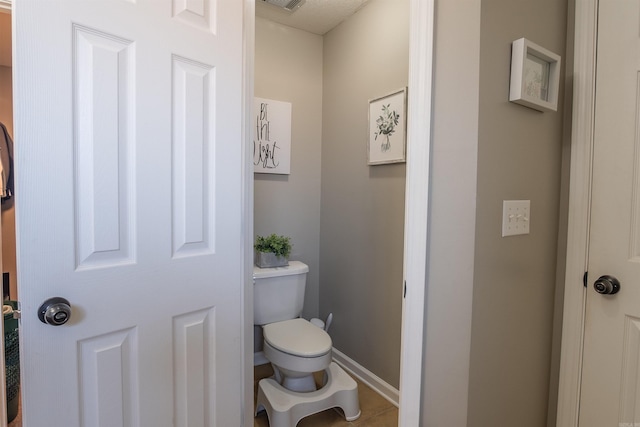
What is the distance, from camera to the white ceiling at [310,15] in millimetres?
2018

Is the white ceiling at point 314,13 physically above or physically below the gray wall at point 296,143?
above

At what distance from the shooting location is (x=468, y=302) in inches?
40.3

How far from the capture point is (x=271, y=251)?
210 centimetres

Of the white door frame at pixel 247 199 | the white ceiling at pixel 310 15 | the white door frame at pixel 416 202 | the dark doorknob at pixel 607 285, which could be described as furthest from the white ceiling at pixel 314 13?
the dark doorknob at pixel 607 285

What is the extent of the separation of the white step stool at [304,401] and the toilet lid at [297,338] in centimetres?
25

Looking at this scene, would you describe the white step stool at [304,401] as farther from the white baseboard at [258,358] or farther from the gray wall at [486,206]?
the gray wall at [486,206]

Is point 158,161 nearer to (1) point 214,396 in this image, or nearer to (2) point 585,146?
(1) point 214,396

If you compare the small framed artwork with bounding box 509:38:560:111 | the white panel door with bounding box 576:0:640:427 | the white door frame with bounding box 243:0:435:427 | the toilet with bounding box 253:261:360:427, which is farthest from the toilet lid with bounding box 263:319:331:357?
the small framed artwork with bounding box 509:38:560:111

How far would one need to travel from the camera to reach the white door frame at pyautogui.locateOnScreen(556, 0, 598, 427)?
120 centimetres

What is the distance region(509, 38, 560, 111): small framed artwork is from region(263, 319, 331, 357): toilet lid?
4.61ft

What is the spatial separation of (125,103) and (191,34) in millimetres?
315

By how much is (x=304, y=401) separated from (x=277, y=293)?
24.6 inches

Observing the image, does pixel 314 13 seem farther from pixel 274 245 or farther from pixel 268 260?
pixel 268 260

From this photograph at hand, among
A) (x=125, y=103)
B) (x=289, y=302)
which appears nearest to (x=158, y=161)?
(x=125, y=103)
